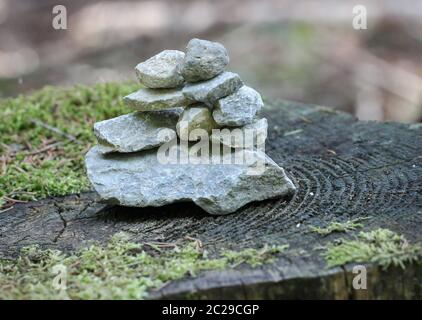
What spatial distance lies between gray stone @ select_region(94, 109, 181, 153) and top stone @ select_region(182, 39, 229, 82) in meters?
0.35

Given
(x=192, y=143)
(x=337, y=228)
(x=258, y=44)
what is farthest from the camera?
(x=258, y=44)

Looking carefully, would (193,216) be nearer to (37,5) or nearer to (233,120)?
(233,120)

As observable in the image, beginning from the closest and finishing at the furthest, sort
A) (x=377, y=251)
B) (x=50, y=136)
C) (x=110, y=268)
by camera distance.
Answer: (x=377, y=251) < (x=110, y=268) < (x=50, y=136)

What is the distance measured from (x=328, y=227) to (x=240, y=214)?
52cm

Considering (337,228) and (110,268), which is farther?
(337,228)

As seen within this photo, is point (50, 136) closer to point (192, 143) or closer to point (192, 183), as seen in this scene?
point (192, 143)

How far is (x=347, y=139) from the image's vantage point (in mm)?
4387

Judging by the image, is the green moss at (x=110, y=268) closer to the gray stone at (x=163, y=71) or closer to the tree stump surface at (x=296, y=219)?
the tree stump surface at (x=296, y=219)

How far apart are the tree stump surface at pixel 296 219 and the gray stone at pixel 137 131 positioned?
14.2 inches

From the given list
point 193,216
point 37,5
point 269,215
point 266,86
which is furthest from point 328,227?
point 37,5

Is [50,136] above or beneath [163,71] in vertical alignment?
beneath

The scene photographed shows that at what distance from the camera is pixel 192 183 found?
3.38 meters

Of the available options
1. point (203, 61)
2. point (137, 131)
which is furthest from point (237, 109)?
point (137, 131)

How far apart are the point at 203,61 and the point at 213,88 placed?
0.15 metres
